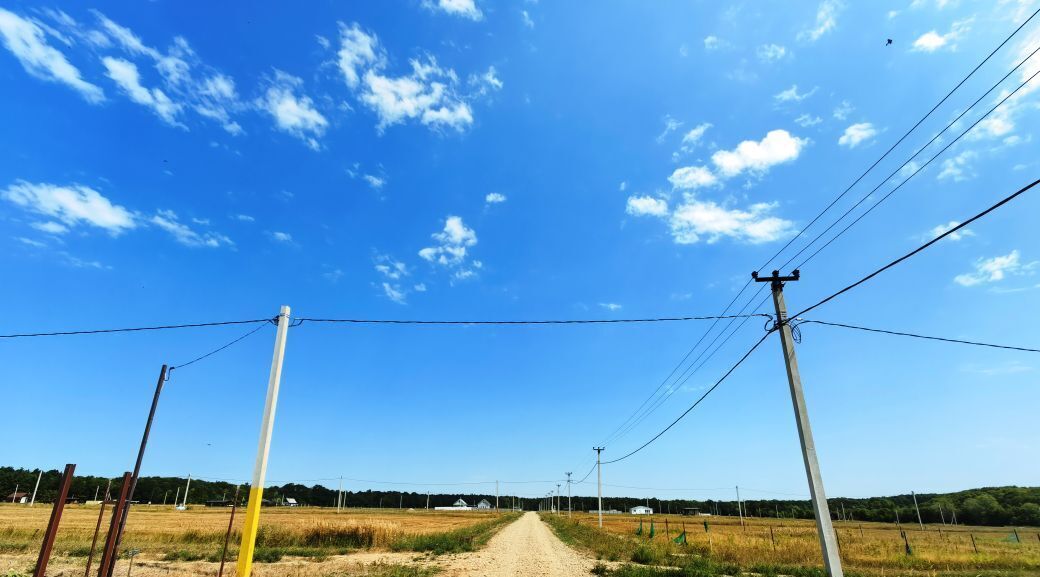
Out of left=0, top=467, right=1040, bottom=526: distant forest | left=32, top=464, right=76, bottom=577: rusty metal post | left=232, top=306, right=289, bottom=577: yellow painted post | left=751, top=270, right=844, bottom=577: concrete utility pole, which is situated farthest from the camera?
left=0, top=467, right=1040, bottom=526: distant forest

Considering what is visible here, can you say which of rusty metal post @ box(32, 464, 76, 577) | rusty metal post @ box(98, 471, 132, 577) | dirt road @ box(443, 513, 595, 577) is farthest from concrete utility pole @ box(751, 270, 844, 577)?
rusty metal post @ box(98, 471, 132, 577)

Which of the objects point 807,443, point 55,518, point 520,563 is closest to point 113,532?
point 55,518

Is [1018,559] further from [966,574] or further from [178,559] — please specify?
[178,559]

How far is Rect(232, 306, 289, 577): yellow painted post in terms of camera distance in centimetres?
936

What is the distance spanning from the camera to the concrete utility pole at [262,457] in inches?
368

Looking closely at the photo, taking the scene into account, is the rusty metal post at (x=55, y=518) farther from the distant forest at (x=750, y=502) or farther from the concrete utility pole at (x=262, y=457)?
the distant forest at (x=750, y=502)

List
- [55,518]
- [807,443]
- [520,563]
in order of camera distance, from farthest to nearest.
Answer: [520,563], [807,443], [55,518]

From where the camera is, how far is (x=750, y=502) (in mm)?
155500

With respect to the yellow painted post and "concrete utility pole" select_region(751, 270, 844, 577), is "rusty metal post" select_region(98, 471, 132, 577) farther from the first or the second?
"concrete utility pole" select_region(751, 270, 844, 577)

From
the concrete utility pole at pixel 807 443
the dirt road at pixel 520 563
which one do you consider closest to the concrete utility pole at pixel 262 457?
the dirt road at pixel 520 563

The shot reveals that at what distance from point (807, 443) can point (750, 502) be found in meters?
171

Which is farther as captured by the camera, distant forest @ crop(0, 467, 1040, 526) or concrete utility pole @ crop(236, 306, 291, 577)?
distant forest @ crop(0, 467, 1040, 526)

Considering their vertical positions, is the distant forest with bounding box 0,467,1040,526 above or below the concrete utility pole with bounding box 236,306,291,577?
below

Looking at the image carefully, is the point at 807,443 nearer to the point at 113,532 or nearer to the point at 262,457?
the point at 262,457
